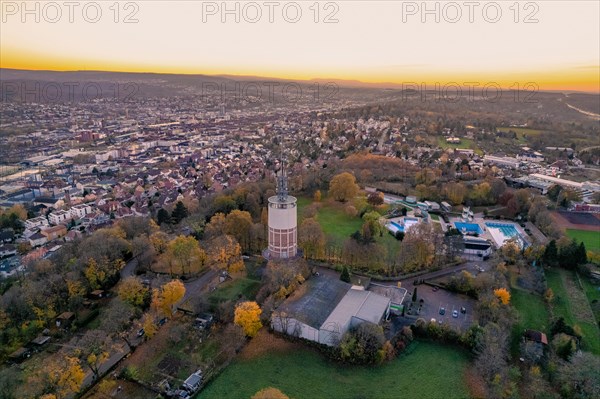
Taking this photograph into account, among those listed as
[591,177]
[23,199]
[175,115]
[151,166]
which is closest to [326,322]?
[23,199]

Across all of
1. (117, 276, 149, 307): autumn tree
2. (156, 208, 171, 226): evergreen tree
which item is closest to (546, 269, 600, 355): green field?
(117, 276, 149, 307): autumn tree

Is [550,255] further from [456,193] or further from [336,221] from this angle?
[336,221]

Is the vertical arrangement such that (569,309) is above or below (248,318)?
below

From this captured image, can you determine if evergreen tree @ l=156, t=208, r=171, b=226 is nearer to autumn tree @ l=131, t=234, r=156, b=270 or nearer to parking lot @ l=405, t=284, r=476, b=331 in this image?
autumn tree @ l=131, t=234, r=156, b=270

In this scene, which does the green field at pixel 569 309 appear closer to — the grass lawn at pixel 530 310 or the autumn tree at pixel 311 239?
the grass lawn at pixel 530 310

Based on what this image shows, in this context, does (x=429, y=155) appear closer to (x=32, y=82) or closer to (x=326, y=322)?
(x=326, y=322)

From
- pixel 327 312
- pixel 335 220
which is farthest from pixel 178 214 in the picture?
pixel 327 312
